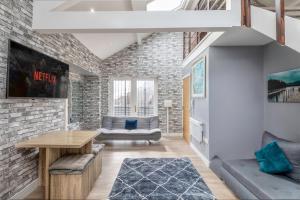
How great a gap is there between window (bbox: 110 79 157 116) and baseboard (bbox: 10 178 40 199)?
4734 mm

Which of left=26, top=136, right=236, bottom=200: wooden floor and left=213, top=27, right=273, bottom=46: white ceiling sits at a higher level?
left=213, top=27, right=273, bottom=46: white ceiling

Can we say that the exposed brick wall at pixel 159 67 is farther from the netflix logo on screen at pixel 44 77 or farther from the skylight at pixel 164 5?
the netflix logo on screen at pixel 44 77

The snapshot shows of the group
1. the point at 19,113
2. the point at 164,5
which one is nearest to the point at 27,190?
A: the point at 19,113

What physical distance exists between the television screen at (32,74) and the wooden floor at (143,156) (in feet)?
4.78

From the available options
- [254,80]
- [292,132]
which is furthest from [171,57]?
[292,132]

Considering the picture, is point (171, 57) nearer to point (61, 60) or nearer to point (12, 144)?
point (61, 60)

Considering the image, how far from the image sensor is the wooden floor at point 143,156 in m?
2.97

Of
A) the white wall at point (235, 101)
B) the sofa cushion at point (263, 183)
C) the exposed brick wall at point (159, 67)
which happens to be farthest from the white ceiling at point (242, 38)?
the exposed brick wall at point (159, 67)

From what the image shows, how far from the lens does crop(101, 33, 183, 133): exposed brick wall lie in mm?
7605

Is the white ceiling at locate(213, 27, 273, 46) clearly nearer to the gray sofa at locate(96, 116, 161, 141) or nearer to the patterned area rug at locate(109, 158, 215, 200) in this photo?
the patterned area rug at locate(109, 158, 215, 200)

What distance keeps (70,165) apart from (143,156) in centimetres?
235

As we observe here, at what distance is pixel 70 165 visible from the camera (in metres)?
2.69

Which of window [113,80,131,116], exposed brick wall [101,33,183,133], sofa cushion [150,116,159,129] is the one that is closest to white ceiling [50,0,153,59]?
exposed brick wall [101,33,183,133]

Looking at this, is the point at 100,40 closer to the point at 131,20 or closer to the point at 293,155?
the point at 131,20
